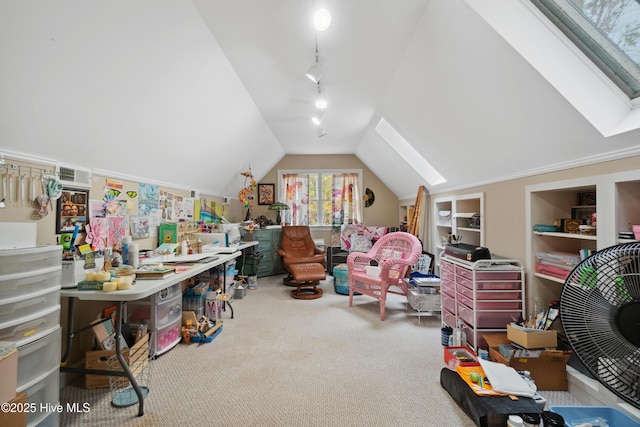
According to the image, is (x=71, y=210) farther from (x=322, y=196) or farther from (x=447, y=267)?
(x=322, y=196)

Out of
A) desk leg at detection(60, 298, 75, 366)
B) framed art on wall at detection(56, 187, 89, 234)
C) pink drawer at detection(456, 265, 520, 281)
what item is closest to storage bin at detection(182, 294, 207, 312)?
desk leg at detection(60, 298, 75, 366)

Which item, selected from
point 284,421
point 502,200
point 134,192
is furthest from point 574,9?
point 134,192

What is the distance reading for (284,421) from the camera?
153 centimetres

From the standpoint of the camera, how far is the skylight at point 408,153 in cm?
399

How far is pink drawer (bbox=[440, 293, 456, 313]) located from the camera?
2513mm

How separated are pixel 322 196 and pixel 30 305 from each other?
4956 millimetres

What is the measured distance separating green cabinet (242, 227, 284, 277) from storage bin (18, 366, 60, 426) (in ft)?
11.4

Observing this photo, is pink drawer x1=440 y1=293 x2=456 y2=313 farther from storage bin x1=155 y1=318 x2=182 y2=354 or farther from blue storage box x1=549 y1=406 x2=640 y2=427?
storage bin x1=155 y1=318 x2=182 y2=354

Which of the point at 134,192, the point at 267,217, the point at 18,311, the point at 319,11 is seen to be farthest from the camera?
the point at 267,217

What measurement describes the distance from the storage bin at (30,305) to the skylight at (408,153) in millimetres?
3794

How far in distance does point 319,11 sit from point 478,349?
8.75 feet

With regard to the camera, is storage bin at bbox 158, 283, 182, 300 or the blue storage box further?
storage bin at bbox 158, 283, 182, 300

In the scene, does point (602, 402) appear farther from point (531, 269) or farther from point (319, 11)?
point (319, 11)

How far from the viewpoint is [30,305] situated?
1270 millimetres
